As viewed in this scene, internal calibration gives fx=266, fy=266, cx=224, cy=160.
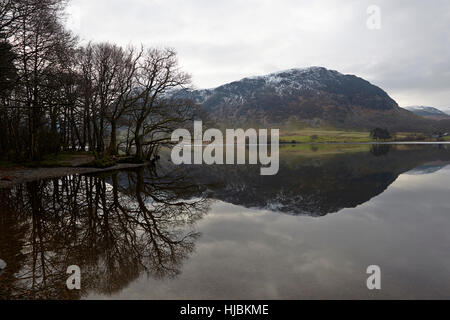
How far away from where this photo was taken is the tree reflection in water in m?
5.58

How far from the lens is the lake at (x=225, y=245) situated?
5.23 meters

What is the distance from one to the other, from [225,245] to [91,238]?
406 cm

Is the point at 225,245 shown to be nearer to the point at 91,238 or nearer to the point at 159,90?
the point at 91,238

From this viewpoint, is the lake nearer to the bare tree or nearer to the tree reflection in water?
the tree reflection in water

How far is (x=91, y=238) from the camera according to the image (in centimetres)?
802

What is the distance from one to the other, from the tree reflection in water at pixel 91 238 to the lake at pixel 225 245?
1.4 inches

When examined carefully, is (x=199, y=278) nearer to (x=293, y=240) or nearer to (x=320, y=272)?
(x=320, y=272)

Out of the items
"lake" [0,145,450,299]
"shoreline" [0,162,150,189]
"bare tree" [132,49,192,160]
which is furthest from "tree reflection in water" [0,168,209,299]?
"bare tree" [132,49,192,160]

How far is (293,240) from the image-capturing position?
26.2 feet

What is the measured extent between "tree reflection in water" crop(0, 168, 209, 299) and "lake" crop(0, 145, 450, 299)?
0.04 metres

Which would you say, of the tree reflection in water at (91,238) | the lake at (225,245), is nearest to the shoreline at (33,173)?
the tree reflection in water at (91,238)
